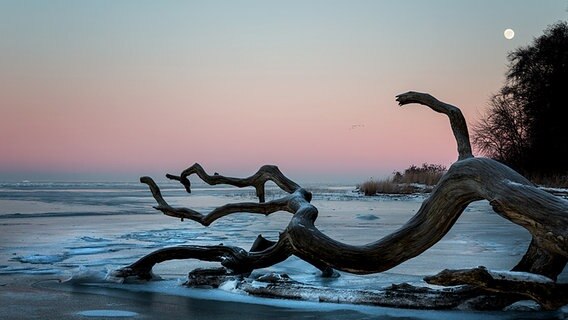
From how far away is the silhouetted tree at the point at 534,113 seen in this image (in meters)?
30.5

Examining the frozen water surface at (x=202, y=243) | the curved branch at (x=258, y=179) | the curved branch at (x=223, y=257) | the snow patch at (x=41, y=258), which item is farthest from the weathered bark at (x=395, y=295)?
the snow patch at (x=41, y=258)

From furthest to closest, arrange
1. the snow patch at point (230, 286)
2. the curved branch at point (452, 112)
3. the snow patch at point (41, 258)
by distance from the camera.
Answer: the snow patch at point (41, 258) → the snow patch at point (230, 286) → the curved branch at point (452, 112)

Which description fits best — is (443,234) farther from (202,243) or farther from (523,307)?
(202,243)

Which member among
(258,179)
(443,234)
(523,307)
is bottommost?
(523,307)

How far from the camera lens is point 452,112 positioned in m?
4.67

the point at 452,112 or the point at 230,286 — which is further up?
the point at 452,112

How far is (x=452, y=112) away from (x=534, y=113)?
30.0 metres

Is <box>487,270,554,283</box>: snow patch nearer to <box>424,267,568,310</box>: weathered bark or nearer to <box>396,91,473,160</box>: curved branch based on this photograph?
<box>424,267,568,310</box>: weathered bark

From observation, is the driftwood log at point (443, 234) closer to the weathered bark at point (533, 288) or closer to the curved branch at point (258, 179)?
the weathered bark at point (533, 288)

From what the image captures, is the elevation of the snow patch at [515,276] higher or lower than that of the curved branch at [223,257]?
higher

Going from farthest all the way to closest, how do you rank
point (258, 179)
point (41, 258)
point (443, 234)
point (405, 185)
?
point (405, 185)
point (41, 258)
point (258, 179)
point (443, 234)

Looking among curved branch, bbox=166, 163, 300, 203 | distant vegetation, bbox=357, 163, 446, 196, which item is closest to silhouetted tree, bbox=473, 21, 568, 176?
distant vegetation, bbox=357, 163, 446, 196

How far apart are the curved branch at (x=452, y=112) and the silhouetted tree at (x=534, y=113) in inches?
1017

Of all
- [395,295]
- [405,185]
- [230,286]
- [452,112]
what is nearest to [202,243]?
[230,286]
